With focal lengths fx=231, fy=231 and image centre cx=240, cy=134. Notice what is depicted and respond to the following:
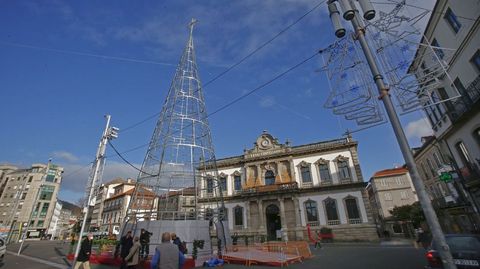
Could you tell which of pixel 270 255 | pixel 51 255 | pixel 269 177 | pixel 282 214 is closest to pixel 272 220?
pixel 282 214

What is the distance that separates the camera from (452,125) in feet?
51.5

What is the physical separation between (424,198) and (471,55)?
15.3 meters

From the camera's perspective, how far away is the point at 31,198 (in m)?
61.3

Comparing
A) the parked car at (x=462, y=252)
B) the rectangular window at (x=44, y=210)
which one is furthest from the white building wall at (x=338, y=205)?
the rectangular window at (x=44, y=210)

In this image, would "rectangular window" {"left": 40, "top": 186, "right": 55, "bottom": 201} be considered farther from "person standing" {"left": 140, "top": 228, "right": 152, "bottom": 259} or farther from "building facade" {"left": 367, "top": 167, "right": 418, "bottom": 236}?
"building facade" {"left": 367, "top": 167, "right": 418, "bottom": 236}

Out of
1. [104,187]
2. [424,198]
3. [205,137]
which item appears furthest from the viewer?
[104,187]

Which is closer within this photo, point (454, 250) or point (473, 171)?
point (454, 250)

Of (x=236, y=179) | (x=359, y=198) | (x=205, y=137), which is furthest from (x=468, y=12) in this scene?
(x=236, y=179)

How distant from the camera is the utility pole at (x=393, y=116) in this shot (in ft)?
11.3

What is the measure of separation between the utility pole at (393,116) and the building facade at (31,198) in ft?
232

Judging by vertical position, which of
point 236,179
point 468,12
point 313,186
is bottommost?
point 313,186

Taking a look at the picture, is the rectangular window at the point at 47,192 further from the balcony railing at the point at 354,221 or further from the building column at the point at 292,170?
the balcony railing at the point at 354,221

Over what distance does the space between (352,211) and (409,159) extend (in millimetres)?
26102

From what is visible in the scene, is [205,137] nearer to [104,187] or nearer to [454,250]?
[454,250]
